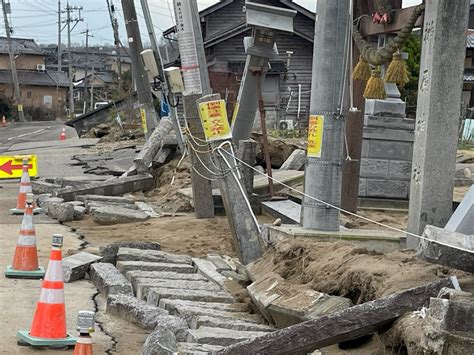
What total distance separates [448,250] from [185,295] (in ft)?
11.0

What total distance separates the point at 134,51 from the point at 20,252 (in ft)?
55.9

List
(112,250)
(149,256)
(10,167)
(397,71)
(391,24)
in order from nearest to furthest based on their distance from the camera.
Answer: (397,71)
(391,24)
(149,256)
(112,250)
(10,167)

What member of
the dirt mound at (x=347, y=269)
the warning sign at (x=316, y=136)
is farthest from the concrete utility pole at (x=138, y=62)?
the dirt mound at (x=347, y=269)

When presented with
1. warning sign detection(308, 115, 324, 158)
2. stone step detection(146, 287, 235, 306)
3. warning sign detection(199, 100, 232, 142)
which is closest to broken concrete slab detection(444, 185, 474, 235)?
stone step detection(146, 287, 235, 306)

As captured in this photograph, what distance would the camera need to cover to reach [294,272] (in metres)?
7.79

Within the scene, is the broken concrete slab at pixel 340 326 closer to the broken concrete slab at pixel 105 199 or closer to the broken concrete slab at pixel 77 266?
the broken concrete slab at pixel 77 266

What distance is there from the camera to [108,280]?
28.4 feet

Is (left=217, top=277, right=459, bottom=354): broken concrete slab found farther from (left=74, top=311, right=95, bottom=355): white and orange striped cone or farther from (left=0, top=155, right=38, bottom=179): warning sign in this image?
(left=0, top=155, right=38, bottom=179): warning sign

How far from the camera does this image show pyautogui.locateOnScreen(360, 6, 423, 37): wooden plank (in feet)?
28.4

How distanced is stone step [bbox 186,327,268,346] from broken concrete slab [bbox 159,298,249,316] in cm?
94

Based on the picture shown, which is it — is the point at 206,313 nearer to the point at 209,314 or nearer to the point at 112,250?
the point at 209,314

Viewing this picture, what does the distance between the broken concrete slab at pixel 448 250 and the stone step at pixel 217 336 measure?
60.2 inches

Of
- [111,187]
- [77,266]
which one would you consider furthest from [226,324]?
[111,187]

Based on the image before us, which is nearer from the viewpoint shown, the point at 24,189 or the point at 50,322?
the point at 50,322
